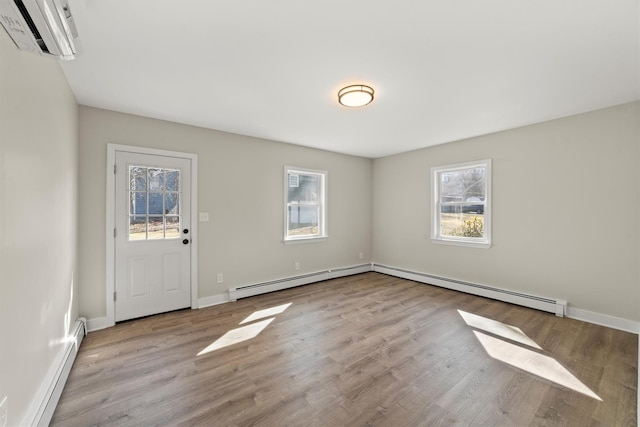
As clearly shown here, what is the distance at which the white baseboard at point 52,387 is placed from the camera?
1505 millimetres

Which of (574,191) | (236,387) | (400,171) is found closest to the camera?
(236,387)

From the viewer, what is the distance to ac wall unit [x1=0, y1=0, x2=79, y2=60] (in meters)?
1.11

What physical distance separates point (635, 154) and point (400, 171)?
303 centimetres

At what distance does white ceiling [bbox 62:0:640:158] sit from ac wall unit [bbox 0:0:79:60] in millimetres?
385

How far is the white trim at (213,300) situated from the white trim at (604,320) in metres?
4.46

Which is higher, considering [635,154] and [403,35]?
[403,35]

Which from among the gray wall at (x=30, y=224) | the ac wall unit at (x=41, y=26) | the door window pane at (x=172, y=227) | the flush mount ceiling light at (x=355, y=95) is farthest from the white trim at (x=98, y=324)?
the flush mount ceiling light at (x=355, y=95)

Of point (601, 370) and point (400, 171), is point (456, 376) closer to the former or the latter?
point (601, 370)

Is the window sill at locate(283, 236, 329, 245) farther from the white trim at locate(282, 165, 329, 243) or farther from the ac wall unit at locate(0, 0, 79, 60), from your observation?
the ac wall unit at locate(0, 0, 79, 60)

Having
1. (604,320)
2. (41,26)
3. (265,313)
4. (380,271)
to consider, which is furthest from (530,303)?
(41,26)

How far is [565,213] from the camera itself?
3355 mm

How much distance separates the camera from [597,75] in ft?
7.73

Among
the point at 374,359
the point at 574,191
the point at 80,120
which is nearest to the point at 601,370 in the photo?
the point at 374,359

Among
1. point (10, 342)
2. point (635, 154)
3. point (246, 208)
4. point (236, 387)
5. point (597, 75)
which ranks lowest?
point (236, 387)
